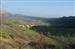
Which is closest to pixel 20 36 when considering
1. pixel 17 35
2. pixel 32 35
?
pixel 17 35

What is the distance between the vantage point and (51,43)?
3770mm

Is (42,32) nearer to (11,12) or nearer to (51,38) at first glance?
(51,38)

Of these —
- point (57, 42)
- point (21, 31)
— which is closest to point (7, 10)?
point (21, 31)

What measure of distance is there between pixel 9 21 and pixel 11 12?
0.14 m

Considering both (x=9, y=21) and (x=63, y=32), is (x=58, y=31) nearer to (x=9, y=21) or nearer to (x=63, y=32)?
(x=63, y=32)

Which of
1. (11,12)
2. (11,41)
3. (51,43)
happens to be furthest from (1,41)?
(51,43)

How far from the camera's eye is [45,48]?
3.79 m

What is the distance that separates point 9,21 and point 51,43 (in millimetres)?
664

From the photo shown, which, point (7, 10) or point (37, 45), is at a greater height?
point (7, 10)

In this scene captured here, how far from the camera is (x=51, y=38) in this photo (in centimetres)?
372

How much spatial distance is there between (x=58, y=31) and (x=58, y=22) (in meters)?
0.13

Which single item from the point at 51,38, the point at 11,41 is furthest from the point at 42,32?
the point at 11,41

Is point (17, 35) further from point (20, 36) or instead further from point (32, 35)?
point (32, 35)

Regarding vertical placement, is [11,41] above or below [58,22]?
below
